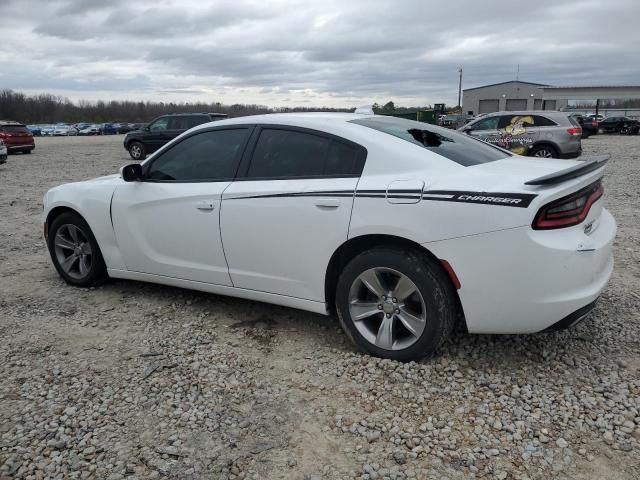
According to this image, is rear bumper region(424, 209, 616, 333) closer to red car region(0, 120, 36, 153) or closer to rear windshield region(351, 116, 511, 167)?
rear windshield region(351, 116, 511, 167)

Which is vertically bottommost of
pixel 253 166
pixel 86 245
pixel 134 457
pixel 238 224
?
pixel 134 457

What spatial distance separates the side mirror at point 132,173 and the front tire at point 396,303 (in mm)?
2069

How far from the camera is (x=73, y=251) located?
4.87 metres

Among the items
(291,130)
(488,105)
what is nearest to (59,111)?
(488,105)

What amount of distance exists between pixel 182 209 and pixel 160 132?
1687 cm

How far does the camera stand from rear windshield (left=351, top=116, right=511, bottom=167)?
11.2ft

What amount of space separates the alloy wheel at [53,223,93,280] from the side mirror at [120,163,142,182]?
0.81 metres

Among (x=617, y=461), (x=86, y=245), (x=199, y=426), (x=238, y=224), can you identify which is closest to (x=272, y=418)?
(x=199, y=426)

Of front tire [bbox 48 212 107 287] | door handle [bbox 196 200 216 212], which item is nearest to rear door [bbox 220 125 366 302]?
door handle [bbox 196 200 216 212]

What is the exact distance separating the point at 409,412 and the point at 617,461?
992mm

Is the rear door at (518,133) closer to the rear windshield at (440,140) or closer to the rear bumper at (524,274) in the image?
the rear windshield at (440,140)

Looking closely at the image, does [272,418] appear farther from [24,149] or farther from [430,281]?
[24,149]

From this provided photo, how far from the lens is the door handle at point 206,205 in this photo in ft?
12.5

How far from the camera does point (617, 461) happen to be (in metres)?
2.37
